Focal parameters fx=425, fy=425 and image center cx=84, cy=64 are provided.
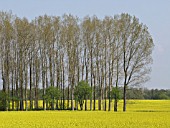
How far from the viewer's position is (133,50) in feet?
228

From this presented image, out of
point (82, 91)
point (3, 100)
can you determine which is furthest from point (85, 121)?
point (3, 100)

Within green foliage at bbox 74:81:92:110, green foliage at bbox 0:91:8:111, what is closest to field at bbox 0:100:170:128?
green foliage at bbox 0:91:8:111

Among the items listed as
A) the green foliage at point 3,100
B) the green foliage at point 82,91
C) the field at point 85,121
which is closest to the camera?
the field at point 85,121

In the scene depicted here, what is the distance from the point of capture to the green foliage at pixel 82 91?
74250mm

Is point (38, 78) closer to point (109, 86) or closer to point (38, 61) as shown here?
point (38, 61)

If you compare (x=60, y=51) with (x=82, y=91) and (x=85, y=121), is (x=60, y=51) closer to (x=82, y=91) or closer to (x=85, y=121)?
(x=82, y=91)

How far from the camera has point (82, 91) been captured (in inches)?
2950

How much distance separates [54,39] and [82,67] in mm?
7166

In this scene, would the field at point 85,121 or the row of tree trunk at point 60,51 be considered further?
the row of tree trunk at point 60,51

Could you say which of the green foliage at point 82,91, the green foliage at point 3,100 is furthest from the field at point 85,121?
the green foliage at point 82,91

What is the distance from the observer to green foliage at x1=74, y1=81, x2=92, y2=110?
7425 cm

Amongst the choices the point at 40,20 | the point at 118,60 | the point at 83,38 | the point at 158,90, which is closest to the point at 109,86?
the point at 118,60

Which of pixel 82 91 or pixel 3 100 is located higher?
pixel 82 91

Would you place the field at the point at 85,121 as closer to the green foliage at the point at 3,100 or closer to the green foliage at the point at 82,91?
the green foliage at the point at 3,100
